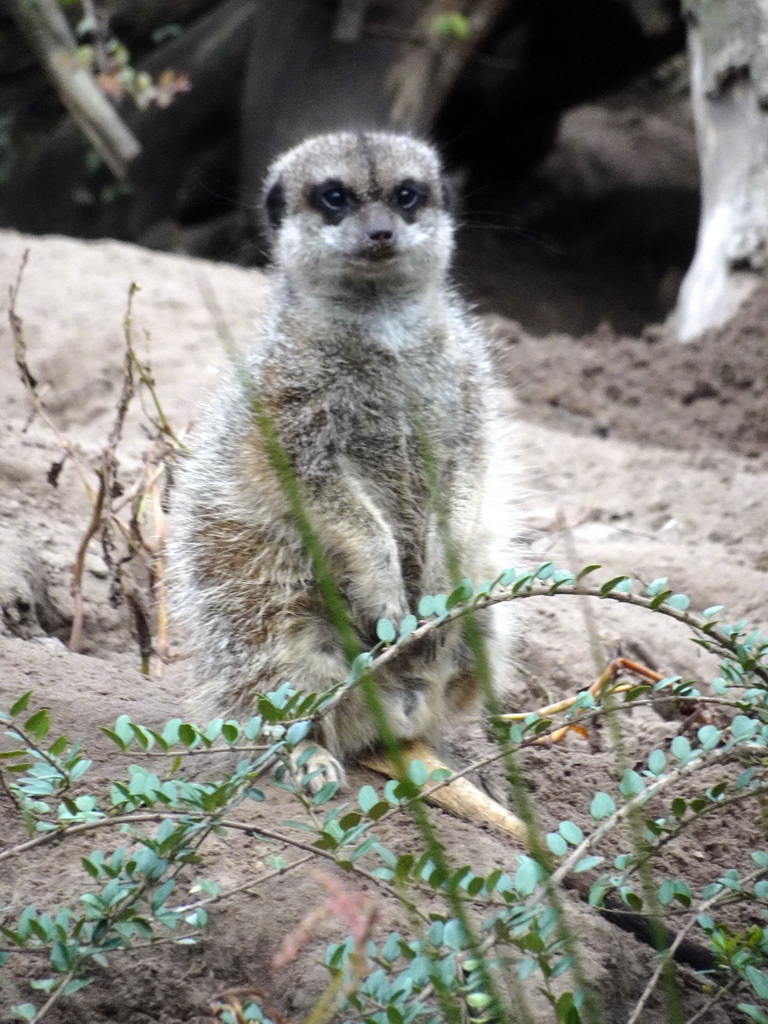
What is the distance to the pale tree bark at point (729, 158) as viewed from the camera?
228 inches

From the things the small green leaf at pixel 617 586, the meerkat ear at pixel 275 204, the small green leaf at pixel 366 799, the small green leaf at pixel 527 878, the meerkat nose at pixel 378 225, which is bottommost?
the small green leaf at pixel 527 878

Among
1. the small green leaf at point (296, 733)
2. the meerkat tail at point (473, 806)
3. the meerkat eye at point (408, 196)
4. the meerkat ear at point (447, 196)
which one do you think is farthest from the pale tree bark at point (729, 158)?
the small green leaf at point (296, 733)

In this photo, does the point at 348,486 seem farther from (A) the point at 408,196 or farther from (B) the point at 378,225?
(A) the point at 408,196

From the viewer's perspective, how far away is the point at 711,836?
2416mm

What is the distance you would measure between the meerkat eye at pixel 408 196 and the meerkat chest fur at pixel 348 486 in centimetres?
6

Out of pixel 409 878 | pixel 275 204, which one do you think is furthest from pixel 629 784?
pixel 275 204

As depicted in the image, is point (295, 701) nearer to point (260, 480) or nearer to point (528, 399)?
point (260, 480)

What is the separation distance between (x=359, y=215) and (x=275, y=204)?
1.13 ft

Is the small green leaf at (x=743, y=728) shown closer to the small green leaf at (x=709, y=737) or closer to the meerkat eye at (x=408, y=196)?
the small green leaf at (x=709, y=737)

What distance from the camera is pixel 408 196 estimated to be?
3.24 meters

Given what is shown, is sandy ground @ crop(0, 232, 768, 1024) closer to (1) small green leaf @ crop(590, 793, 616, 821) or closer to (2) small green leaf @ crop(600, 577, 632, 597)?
(1) small green leaf @ crop(590, 793, 616, 821)

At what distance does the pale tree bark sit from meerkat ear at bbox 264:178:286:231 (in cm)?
308

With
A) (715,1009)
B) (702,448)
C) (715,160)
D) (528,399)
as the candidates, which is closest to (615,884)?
(715,1009)

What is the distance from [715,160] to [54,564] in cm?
420
